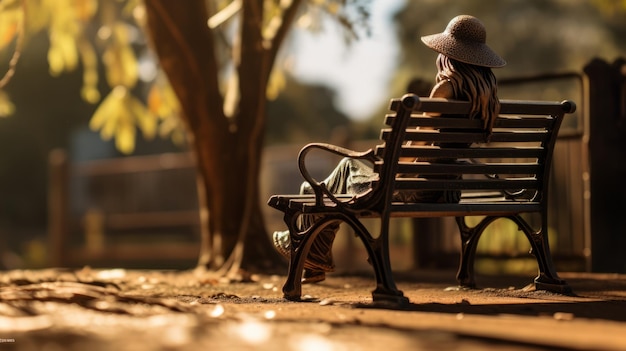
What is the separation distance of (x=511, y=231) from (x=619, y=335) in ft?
26.2

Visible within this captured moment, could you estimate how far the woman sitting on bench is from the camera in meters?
7.26

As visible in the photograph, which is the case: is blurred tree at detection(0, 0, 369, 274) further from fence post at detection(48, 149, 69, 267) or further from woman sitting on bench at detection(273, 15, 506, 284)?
fence post at detection(48, 149, 69, 267)

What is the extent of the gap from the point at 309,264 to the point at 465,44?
5.53ft

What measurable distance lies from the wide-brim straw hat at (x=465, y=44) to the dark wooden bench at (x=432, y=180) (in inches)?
11.9

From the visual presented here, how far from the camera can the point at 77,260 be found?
19.6m

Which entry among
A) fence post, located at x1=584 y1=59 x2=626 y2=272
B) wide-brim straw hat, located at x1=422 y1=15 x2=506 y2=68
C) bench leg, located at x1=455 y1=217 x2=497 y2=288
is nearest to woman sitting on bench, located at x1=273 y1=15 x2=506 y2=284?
wide-brim straw hat, located at x1=422 y1=15 x2=506 y2=68

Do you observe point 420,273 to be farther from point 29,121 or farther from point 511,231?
point 29,121

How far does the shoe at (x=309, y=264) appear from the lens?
7.77 m

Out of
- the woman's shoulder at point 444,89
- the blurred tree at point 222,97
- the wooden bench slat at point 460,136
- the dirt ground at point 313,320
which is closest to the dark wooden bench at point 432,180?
the wooden bench slat at point 460,136

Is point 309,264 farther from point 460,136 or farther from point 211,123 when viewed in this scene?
point 211,123

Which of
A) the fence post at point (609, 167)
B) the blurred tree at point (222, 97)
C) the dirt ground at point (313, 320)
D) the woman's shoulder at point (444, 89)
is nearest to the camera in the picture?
the dirt ground at point (313, 320)

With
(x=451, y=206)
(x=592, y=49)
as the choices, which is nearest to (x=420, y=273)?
(x=451, y=206)

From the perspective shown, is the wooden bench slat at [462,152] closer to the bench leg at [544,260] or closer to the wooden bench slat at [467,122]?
the wooden bench slat at [467,122]

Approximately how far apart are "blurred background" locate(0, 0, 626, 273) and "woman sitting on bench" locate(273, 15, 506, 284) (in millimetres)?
3523
